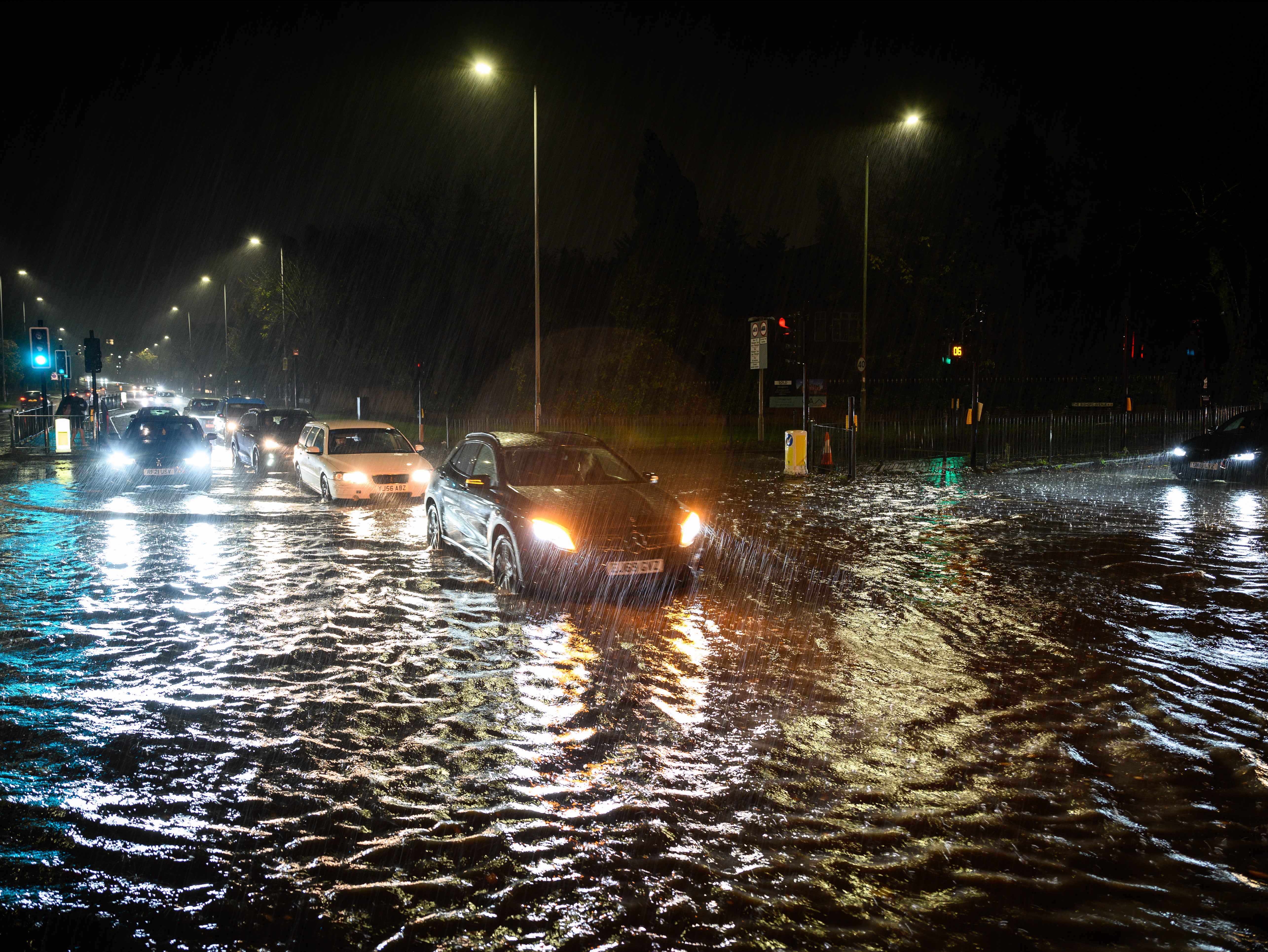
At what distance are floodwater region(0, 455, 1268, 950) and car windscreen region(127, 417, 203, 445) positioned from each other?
9.77 metres

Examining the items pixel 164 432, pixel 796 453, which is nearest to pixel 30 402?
pixel 164 432

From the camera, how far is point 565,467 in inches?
428

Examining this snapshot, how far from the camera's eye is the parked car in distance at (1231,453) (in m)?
20.4

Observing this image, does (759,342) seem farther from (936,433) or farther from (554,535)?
(554,535)

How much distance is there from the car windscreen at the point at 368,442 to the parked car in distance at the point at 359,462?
10 millimetres

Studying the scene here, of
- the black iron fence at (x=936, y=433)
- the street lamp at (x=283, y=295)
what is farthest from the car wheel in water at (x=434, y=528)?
the street lamp at (x=283, y=295)

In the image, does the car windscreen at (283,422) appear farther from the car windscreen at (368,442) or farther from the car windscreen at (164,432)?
the car windscreen at (368,442)

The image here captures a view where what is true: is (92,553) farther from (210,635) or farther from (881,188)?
(881,188)

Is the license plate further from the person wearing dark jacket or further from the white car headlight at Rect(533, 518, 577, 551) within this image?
the person wearing dark jacket

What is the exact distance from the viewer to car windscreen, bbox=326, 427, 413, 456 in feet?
59.5

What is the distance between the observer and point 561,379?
4928 centimetres

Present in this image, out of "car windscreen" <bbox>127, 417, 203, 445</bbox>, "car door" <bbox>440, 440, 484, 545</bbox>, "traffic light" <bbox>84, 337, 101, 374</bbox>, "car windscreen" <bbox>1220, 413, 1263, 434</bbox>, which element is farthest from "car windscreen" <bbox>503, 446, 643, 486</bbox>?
"traffic light" <bbox>84, 337, 101, 374</bbox>

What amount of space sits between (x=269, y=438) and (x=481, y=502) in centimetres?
1612

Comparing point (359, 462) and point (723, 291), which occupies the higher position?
point (723, 291)
